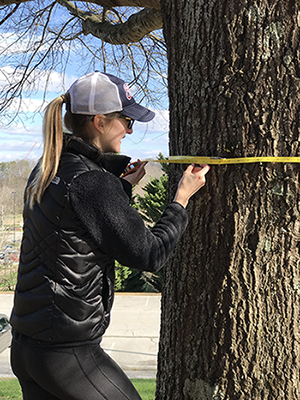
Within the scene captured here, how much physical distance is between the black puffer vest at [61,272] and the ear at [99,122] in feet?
0.46

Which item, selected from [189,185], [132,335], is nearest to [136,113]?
[189,185]

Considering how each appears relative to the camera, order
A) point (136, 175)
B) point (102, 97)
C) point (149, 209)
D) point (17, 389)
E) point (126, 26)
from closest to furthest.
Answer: point (102, 97), point (136, 175), point (126, 26), point (17, 389), point (149, 209)

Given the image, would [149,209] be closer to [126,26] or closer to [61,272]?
[126,26]

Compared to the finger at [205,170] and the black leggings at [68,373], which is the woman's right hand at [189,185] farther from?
the black leggings at [68,373]

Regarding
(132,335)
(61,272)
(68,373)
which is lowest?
(132,335)

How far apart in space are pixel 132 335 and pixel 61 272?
363 inches

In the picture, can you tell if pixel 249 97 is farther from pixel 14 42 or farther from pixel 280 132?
pixel 14 42

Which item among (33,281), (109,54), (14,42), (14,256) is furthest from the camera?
(14,256)

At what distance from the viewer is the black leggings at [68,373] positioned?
171 cm

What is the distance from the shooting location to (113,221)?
167 cm

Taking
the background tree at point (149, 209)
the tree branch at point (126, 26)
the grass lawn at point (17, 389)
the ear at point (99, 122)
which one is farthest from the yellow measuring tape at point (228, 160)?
the background tree at point (149, 209)

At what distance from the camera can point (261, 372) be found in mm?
1913

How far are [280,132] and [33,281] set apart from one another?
1.18m

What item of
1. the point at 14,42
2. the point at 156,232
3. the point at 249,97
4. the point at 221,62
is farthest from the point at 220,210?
the point at 14,42
